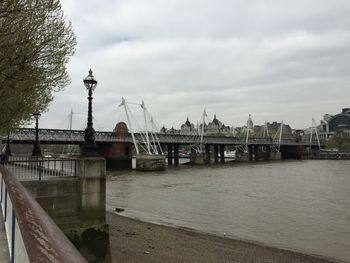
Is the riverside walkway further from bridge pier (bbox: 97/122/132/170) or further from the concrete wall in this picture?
bridge pier (bbox: 97/122/132/170)

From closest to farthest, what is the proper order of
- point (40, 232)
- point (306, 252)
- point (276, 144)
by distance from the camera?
point (40, 232) → point (306, 252) → point (276, 144)

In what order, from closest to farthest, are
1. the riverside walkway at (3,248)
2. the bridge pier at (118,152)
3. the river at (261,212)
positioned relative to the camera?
the riverside walkway at (3,248), the river at (261,212), the bridge pier at (118,152)

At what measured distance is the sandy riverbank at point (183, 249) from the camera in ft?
56.5

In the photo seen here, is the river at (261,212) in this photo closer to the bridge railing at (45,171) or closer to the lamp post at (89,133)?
the bridge railing at (45,171)

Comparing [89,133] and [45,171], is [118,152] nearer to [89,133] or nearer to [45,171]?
[45,171]

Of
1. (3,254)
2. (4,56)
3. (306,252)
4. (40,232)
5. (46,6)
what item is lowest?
(306,252)

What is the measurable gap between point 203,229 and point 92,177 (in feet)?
39.2

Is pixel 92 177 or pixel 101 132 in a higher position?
pixel 101 132

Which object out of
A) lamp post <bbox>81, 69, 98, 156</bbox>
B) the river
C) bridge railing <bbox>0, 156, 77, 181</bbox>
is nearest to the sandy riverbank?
the river

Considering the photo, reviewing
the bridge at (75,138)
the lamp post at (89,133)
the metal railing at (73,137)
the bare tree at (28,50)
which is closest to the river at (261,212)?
the lamp post at (89,133)

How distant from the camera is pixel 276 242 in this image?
21.7 m

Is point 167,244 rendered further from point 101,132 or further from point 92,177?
point 101,132

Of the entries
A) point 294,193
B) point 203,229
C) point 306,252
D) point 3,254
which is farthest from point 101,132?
point 3,254

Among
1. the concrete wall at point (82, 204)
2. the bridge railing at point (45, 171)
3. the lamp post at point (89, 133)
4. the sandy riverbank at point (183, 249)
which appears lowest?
the sandy riverbank at point (183, 249)
